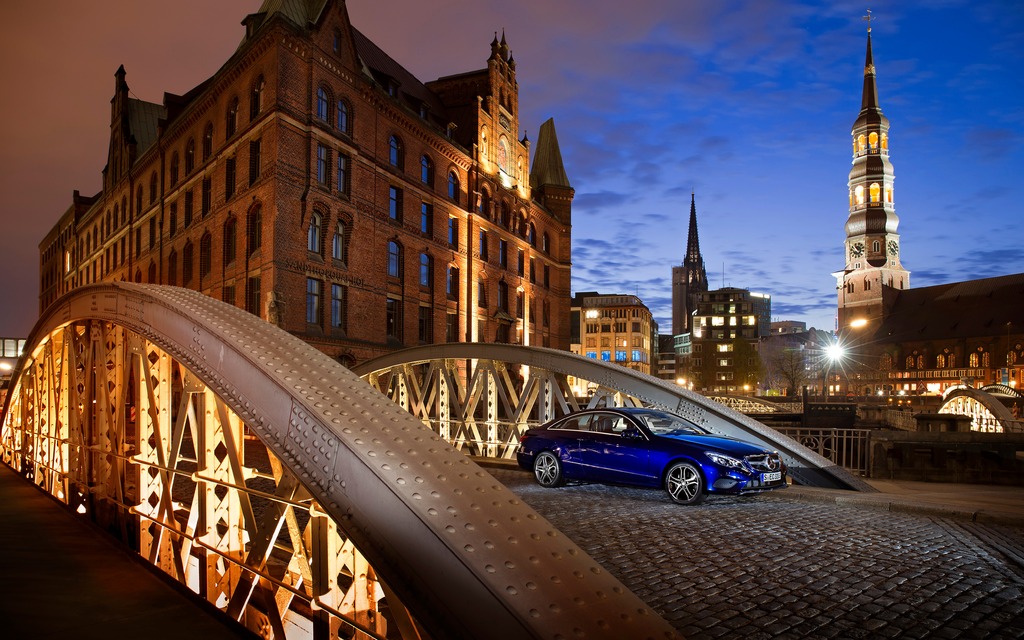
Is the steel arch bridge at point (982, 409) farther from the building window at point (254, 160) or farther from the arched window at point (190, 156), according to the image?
the arched window at point (190, 156)

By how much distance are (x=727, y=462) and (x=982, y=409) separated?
98.3 feet

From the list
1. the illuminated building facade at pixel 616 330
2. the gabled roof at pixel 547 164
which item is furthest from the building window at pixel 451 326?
the illuminated building facade at pixel 616 330

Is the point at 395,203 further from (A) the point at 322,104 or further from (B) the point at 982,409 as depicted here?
(B) the point at 982,409

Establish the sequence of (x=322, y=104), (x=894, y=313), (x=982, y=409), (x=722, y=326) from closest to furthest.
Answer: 1. (x=322, y=104)
2. (x=982, y=409)
3. (x=894, y=313)
4. (x=722, y=326)

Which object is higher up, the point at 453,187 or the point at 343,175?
the point at 453,187

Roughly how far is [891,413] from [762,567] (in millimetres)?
33325

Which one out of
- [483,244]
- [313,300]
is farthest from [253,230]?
[483,244]

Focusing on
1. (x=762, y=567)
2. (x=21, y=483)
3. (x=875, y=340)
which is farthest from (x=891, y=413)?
(x=875, y=340)

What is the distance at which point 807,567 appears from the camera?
6465 mm

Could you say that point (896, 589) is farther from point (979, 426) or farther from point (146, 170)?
point (146, 170)

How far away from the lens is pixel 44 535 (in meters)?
7.14

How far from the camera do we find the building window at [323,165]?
29.2 meters

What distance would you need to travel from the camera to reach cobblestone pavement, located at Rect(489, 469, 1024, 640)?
16.3 feet

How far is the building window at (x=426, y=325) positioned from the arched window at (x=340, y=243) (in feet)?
24.8
